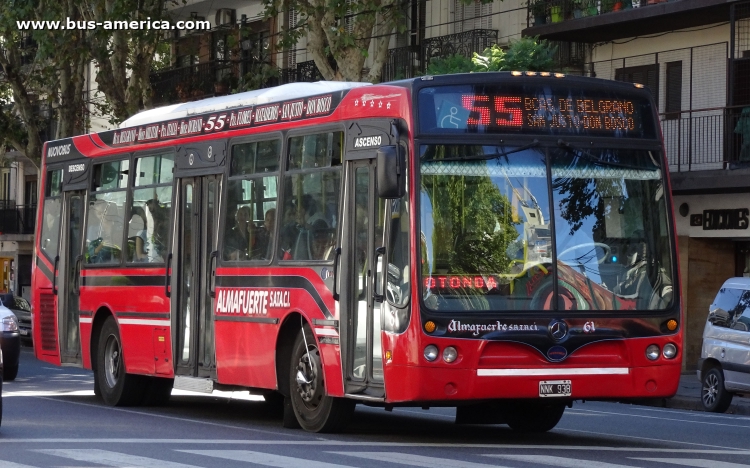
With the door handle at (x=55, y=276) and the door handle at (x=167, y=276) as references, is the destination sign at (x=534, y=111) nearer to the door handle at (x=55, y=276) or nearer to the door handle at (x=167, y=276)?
the door handle at (x=167, y=276)

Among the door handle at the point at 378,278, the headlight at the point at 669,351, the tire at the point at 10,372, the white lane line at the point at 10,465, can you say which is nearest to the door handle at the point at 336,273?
the door handle at the point at 378,278

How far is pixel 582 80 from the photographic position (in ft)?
42.4

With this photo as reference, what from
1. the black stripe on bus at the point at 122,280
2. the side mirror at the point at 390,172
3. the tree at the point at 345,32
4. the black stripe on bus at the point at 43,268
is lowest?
the black stripe on bus at the point at 122,280

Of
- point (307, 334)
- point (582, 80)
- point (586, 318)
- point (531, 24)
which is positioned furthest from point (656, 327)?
point (531, 24)

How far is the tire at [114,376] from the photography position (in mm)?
17328

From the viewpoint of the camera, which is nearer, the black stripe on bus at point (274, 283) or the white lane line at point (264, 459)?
the white lane line at point (264, 459)

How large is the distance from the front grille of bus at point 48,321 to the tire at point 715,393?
9.31 meters

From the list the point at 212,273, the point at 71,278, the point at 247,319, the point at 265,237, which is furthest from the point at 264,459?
the point at 71,278

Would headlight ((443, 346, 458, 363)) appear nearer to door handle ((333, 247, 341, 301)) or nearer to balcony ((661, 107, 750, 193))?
door handle ((333, 247, 341, 301))

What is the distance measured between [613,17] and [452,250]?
18257 millimetres

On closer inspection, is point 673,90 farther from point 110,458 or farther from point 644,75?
point 110,458

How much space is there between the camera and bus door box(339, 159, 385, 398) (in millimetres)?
12531

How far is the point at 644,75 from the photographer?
3094 cm

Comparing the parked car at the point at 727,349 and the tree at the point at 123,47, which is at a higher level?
the tree at the point at 123,47
